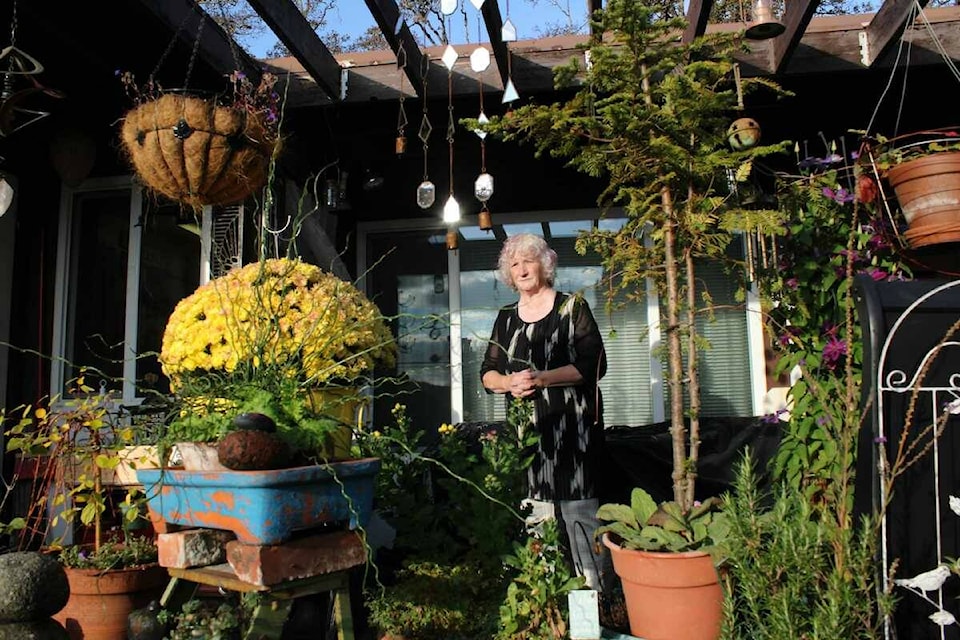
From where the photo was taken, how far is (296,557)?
1.23 m

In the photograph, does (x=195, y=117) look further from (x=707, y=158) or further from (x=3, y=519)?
(x=3, y=519)

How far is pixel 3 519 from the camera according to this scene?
345 cm

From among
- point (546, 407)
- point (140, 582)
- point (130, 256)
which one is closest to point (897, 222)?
point (546, 407)

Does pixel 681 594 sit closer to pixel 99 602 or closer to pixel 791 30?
pixel 99 602

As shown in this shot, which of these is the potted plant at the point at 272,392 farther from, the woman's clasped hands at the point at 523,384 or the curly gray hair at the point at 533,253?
the curly gray hair at the point at 533,253

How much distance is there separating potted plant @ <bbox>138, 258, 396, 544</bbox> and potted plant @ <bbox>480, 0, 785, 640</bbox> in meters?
0.80

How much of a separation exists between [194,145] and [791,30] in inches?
102

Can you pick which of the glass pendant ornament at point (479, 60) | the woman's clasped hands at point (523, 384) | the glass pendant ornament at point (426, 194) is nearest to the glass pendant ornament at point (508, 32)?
the glass pendant ornament at point (479, 60)

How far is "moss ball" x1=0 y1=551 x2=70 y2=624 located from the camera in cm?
191

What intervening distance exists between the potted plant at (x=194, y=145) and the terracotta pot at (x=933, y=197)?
2.26 meters

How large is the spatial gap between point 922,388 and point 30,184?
4.36m

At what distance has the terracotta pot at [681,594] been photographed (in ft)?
5.65

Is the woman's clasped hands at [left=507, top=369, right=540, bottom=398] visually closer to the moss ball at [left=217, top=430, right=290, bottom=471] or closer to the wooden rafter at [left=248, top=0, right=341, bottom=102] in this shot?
the moss ball at [left=217, top=430, right=290, bottom=471]

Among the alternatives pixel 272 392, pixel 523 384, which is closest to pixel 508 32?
pixel 523 384
